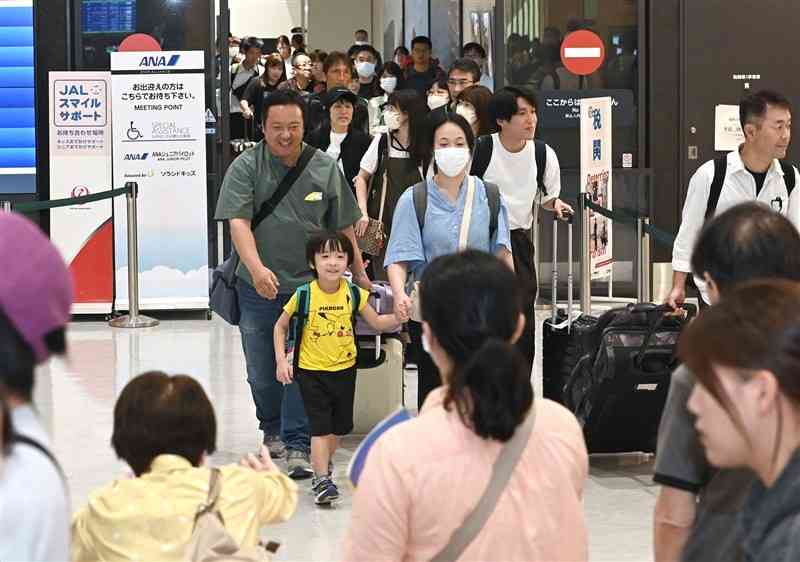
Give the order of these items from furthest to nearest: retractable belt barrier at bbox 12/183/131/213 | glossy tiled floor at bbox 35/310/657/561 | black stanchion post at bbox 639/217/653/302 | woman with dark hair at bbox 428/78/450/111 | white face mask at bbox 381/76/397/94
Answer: white face mask at bbox 381/76/397/94 → woman with dark hair at bbox 428/78/450/111 → retractable belt barrier at bbox 12/183/131/213 → black stanchion post at bbox 639/217/653/302 → glossy tiled floor at bbox 35/310/657/561

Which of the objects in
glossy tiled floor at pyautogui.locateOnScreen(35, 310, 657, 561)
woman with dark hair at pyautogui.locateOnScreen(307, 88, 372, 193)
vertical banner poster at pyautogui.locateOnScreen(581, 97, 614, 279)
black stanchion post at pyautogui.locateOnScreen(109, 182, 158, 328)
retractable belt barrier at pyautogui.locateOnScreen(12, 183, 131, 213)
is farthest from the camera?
black stanchion post at pyautogui.locateOnScreen(109, 182, 158, 328)

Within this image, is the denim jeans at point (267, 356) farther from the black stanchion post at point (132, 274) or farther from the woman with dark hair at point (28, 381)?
the woman with dark hair at point (28, 381)

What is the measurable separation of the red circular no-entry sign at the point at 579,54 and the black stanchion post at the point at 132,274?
3930 millimetres

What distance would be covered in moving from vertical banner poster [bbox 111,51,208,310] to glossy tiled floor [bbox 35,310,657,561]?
1.28 feet

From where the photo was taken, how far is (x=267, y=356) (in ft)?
23.4

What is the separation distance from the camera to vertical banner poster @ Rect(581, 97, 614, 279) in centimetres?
1057

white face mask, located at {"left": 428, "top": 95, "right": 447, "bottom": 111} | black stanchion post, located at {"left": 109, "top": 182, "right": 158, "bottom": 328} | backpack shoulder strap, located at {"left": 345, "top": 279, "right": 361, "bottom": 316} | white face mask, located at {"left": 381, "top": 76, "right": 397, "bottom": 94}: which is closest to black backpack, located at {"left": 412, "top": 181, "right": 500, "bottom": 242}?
backpack shoulder strap, located at {"left": 345, "top": 279, "right": 361, "bottom": 316}

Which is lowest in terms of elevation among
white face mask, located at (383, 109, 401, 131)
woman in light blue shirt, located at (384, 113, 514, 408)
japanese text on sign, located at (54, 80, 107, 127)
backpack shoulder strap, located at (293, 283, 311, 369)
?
backpack shoulder strap, located at (293, 283, 311, 369)

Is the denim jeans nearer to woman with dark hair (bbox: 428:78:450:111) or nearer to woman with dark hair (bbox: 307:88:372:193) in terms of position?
woman with dark hair (bbox: 307:88:372:193)

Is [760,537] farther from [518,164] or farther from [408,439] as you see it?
[518,164]

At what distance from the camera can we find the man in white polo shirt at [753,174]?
6199 mm

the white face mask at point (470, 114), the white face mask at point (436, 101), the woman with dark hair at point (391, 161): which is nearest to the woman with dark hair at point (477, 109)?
the white face mask at point (470, 114)

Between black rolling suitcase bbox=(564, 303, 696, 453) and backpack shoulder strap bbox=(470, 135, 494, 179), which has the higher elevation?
backpack shoulder strap bbox=(470, 135, 494, 179)

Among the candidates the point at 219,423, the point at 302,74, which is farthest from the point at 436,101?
the point at 302,74
